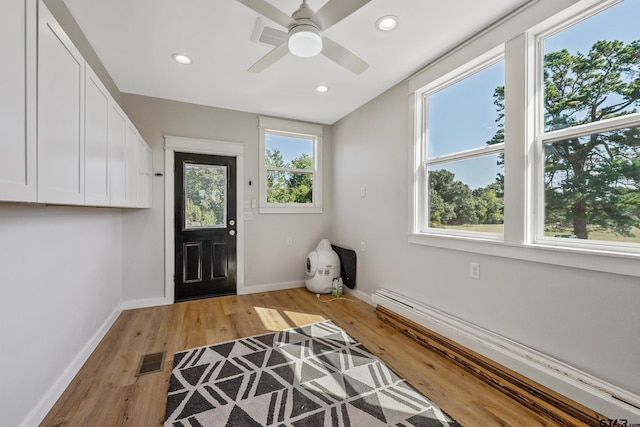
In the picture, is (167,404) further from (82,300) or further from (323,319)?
(323,319)

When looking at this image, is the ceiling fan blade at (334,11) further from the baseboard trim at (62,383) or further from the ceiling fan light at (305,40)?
the baseboard trim at (62,383)

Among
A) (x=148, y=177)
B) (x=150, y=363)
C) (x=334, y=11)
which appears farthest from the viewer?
(x=148, y=177)

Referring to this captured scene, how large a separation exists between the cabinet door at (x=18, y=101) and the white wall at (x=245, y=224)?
2419 mm

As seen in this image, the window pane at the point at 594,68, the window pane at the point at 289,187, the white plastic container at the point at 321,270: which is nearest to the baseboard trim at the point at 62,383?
the white plastic container at the point at 321,270

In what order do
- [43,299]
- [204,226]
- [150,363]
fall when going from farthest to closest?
[204,226] < [150,363] < [43,299]

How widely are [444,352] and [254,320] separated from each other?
1.82 m

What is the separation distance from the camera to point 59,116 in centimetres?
117

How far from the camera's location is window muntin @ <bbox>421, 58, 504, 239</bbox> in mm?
2068

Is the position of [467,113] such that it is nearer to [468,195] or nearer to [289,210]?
[468,195]

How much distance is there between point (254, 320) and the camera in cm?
279

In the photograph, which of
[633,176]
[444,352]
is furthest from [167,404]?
[633,176]

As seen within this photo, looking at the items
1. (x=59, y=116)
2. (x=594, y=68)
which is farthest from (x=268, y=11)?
(x=594, y=68)

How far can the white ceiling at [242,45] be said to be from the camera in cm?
179

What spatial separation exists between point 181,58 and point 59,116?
1.55 metres
